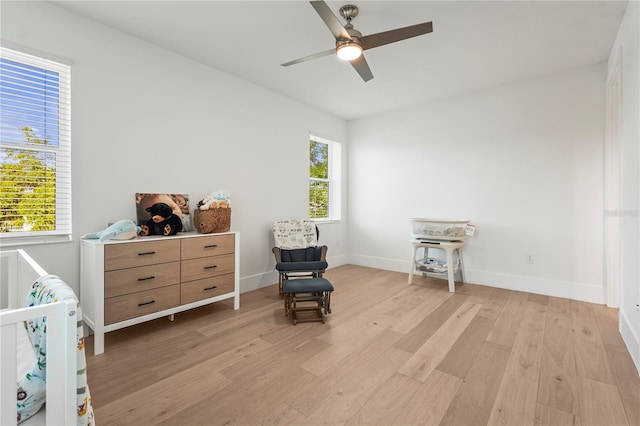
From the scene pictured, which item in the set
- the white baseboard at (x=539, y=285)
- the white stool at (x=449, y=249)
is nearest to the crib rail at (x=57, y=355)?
the white stool at (x=449, y=249)

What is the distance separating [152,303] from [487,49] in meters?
3.97

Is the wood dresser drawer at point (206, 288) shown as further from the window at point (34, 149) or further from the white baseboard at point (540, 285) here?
the white baseboard at point (540, 285)

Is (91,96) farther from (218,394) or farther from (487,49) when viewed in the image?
(487,49)

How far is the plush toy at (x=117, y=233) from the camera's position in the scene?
7.56 feet

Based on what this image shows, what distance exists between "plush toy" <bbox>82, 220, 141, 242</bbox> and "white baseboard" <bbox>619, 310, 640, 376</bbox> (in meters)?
A: 3.79

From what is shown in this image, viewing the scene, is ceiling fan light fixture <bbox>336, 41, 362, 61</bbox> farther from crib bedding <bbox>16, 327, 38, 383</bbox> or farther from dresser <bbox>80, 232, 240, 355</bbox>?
crib bedding <bbox>16, 327, 38, 383</bbox>

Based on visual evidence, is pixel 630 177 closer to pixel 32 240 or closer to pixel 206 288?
pixel 206 288

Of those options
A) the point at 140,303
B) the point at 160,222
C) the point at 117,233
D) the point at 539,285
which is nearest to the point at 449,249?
the point at 539,285

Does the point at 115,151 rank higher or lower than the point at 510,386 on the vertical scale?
higher

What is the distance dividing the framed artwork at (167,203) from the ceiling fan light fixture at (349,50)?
2.11 metres

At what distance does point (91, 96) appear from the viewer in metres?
2.56

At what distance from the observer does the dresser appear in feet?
7.37

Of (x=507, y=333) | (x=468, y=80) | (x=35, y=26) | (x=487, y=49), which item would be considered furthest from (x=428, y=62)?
(x=35, y=26)

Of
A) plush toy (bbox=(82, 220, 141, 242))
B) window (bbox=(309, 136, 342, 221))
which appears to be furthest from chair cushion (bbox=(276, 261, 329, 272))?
window (bbox=(309, 136, 342, 221))
